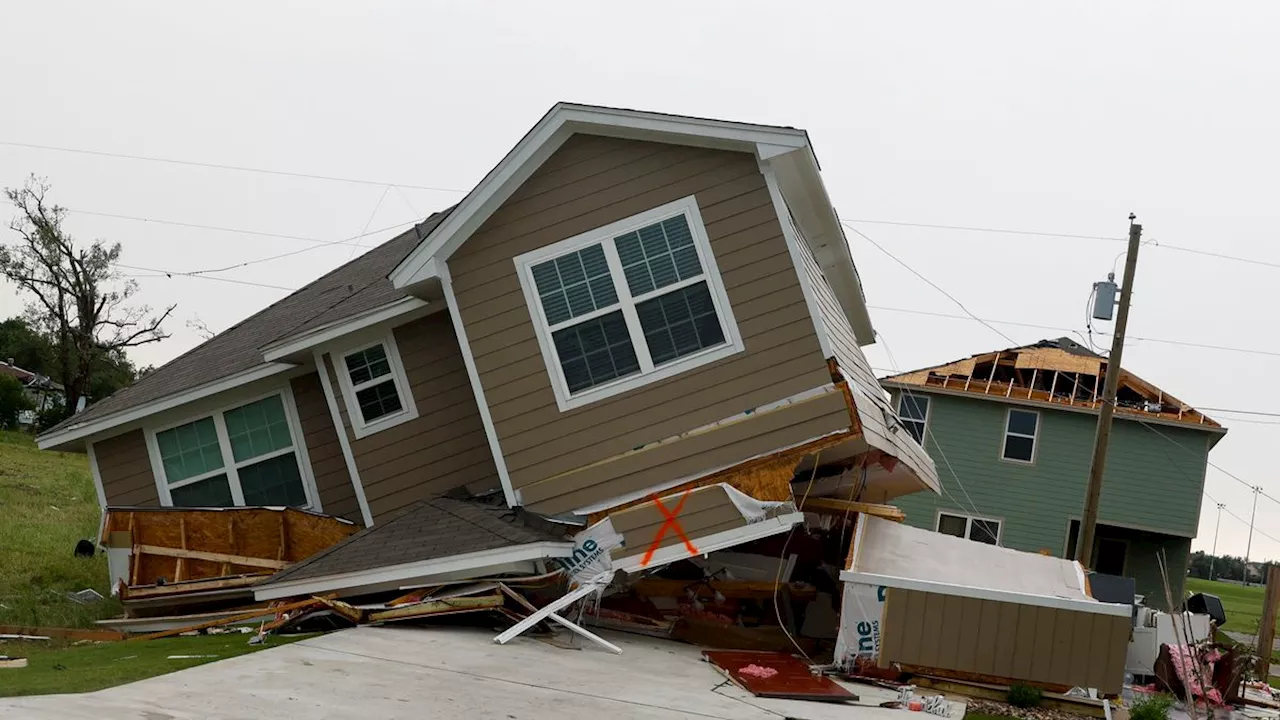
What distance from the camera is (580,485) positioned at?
43.4 ft

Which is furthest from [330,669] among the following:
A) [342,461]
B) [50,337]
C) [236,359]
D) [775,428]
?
[50,337]

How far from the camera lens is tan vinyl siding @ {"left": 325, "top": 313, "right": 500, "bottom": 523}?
15.6 meters

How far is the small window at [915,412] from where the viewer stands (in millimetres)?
33625

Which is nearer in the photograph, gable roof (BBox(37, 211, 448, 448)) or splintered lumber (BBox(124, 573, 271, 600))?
splintered lumber (BBox(124, 573, 271, 600))

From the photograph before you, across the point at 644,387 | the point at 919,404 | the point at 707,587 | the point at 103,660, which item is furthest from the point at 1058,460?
the point at 103,660

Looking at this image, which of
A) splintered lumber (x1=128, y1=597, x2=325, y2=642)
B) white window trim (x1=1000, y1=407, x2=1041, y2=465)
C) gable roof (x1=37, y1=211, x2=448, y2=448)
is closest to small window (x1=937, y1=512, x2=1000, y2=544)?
→ white window trim (x1=1000, y1=407, x2=1041, y2=465)

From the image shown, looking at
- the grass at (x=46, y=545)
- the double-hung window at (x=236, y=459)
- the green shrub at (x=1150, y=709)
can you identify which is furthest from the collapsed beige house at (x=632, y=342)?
the grass at (x=46, y=545)

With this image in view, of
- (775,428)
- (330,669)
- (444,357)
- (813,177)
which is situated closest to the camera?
(330,669)

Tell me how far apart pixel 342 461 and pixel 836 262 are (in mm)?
8176

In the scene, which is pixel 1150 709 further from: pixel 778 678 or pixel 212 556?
pixel 212 556

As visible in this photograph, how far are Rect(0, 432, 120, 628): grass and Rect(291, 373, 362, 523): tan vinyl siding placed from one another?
3.18m

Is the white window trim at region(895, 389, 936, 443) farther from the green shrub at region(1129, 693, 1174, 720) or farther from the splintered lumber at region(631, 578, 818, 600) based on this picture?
the green shrub at region(1129, 693, 1174, 720)

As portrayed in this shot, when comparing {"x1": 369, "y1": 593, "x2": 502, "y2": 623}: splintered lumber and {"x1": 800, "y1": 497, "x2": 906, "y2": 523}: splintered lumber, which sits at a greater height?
{"x1": 800, "y1": 497, "x2": 906, "y2": 523}: splintered lumber

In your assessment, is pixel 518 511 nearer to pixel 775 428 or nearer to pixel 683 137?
pixel 775 428
